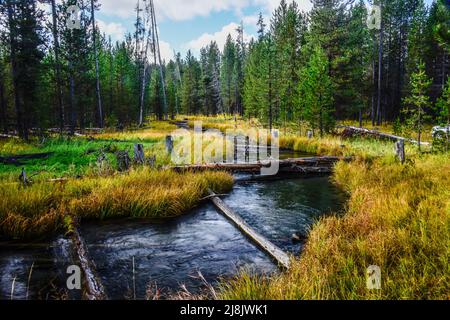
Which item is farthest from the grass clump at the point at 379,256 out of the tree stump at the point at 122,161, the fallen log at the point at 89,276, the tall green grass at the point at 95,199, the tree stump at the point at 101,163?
the tree stump at the point at 122,161

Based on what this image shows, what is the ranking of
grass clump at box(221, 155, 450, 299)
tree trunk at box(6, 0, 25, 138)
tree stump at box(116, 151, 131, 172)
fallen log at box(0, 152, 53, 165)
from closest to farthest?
grass clump at box(221, 155, 450, 299)
tree stump at box(116, 151, 131, 172)
fallen log at box(0, 152, 53, 165)
tree trunk at box(6, 0, 25, 138)

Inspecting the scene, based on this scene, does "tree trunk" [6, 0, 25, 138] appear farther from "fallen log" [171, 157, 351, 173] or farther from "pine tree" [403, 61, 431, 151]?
"pine tree" [403, 61, 431, 151]

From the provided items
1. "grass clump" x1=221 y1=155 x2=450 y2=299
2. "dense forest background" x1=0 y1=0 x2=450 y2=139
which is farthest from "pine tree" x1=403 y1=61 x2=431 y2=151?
"grass clump" x1=221 y1=155 x2=450 y2=299

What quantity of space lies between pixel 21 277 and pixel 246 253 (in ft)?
13.0

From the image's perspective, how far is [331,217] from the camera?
7051mm

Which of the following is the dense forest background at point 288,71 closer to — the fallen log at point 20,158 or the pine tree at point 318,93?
the pine tree at point 318,93

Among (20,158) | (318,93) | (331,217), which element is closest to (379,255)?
(331,217)

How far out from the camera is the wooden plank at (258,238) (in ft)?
18.3

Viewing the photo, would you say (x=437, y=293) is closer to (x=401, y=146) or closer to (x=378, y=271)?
(x=378, y=271)

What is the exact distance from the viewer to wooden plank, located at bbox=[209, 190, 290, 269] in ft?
18.3

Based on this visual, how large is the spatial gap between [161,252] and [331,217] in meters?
3.76

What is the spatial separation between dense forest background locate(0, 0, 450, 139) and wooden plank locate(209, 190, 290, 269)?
6.07m

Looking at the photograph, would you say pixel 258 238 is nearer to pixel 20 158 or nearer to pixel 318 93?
pixel 20 158

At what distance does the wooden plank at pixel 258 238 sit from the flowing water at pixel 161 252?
0.46 ft
